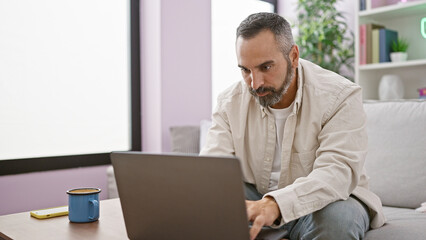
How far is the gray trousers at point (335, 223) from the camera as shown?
1.12m

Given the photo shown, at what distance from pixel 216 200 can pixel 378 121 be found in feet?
4.16

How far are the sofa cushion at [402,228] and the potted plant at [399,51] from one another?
1.46 metres

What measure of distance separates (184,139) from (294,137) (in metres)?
1.28

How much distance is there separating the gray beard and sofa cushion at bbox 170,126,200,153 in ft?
4.08

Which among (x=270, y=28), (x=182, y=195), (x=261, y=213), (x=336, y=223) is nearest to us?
(x=182, y=195)

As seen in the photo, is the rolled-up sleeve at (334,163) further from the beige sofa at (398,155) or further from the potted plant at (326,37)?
the potted plant at (326,37)

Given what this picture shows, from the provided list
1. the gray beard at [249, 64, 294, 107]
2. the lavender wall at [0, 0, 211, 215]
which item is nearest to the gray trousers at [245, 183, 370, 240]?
the gray beard at [249, 64, 294, 107]

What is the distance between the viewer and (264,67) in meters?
1.34

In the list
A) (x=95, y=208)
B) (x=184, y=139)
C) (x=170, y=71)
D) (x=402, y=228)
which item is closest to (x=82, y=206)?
(x=95, y=208)

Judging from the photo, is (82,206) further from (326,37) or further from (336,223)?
(326,37)

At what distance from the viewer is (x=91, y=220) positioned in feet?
4.05

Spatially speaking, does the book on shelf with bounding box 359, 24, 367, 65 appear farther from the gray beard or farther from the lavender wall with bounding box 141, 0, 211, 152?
the gray beard

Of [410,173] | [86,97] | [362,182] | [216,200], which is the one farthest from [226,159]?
[86,97]

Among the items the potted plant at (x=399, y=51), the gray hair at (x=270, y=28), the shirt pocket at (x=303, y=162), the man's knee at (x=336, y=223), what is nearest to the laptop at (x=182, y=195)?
the man's knee at (x=336, y=223)
